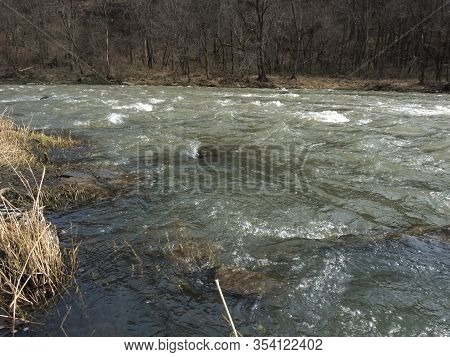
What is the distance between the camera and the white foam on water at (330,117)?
47.2ft

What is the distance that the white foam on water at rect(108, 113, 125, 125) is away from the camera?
14.1 meters

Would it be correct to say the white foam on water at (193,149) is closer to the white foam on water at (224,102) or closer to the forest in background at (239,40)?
the white foam on water at (224,102)

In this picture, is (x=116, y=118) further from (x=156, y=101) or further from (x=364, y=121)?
(x=364, y=121)

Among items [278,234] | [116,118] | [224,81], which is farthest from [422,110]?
[224,81]

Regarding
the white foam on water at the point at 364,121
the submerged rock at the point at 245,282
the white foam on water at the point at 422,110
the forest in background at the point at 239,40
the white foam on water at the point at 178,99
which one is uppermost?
the forest in background at the point at 239,40

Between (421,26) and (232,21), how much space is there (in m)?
15.9

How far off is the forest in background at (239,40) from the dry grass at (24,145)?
79.2 ft

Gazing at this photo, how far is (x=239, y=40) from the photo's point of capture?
3631 cm

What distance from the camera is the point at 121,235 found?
18.9 feet

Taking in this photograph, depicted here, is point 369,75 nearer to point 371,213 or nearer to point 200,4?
point 200,4

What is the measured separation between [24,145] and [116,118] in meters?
5.21

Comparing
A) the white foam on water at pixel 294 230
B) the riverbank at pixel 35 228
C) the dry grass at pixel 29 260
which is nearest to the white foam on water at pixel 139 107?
the riverbank at pixel 35 228

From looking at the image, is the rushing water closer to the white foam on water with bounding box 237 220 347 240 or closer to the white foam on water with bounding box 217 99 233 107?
the white foam on water with bounding box 237 220 347 240

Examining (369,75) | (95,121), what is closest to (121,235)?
(95,121)
